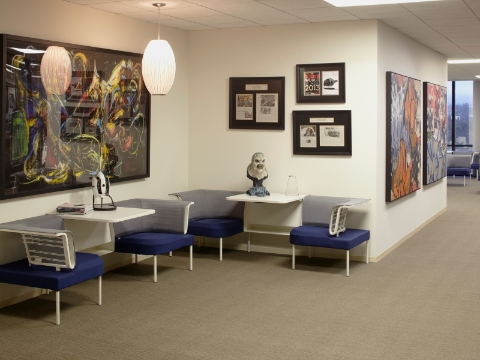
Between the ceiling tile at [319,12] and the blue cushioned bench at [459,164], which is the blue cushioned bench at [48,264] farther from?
the blue cushioned bench at [459,164]

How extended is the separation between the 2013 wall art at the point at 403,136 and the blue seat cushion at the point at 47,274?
13.2 feet

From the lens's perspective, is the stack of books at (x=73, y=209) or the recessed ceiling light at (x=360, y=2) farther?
the recessed ceiling light at (x=360, y=2)

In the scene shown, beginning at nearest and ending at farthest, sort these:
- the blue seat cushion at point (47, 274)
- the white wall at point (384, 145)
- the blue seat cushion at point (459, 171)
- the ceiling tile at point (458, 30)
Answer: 1. the blue seat cushion at point (47, 274)
2. the white wall at point (384, 145)
3. the ceiling tile at point (458, 30)
4. the blue seat cushion at point (459, 171)

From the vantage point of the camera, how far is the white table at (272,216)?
8031mm

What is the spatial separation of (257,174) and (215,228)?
0.84m

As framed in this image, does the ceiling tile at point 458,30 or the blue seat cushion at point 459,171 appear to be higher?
the ceiling tile at point 458,30

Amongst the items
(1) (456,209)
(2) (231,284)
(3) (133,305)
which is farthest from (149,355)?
(1) (456,209)

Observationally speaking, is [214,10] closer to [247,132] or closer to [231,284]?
[247,132]

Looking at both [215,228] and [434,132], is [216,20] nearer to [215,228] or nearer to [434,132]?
[215,228]

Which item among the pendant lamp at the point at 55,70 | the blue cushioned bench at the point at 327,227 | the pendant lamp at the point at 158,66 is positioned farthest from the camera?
the blue cushioned bench at the point at 327,227

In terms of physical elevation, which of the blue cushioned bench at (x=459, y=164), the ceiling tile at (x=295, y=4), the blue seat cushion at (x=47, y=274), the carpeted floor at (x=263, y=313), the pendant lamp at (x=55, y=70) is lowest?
the carpeted floor at (x=263, y=313)

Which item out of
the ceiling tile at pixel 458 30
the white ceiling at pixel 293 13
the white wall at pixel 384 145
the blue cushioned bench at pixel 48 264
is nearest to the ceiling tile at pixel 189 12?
the white ceiling at pixel 293 13

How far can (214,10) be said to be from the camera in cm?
700

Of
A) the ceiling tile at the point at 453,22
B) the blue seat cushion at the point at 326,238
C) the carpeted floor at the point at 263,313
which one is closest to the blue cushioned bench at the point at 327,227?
the blue seat cushion at the point at 326,238
